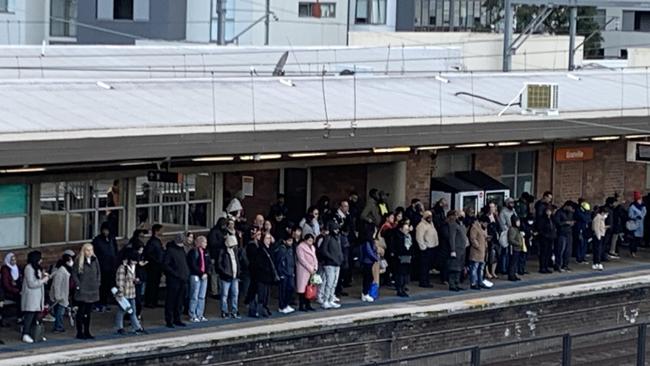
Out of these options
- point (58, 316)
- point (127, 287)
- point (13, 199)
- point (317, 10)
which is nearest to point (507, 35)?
point (13, 199)

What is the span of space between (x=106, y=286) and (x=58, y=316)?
121 centimetres

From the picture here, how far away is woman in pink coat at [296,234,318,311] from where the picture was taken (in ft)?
73.5

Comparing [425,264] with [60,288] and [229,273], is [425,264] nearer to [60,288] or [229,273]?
[229,273]

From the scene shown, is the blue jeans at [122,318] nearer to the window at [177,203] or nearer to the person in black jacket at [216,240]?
the person in black jacket at [216,240]

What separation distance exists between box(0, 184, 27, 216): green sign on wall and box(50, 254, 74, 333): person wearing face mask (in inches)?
64.9

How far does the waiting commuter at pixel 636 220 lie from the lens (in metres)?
30.0

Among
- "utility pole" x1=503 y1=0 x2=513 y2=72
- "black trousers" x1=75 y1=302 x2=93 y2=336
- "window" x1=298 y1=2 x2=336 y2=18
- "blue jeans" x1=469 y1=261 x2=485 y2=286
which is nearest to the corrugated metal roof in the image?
"black trousers" x1=75 y1=302 x2=93 y2=336

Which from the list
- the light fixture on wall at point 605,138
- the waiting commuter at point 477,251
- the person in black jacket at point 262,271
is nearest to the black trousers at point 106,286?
the person in black jacket at point 262,271

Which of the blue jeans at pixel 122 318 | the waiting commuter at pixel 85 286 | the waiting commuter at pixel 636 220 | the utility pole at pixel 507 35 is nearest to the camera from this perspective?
the waiting commuter at pixel 85 286

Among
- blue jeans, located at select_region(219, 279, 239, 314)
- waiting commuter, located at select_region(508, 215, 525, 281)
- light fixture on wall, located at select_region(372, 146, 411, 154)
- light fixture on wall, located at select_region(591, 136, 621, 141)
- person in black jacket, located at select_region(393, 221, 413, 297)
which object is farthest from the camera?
light fixture on wall, located at select_region(591, 136, 621, 141)

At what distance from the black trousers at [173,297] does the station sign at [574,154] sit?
11.6m

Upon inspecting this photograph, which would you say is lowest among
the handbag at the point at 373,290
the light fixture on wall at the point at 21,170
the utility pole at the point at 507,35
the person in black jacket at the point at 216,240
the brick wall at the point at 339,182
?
the handbag at the point at 373,290

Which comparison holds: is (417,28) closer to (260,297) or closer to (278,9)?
(278,9)

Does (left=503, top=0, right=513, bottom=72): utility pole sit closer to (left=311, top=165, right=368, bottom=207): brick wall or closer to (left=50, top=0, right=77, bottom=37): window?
(left=311, top=165, right=368, bottom=207): brick wall
